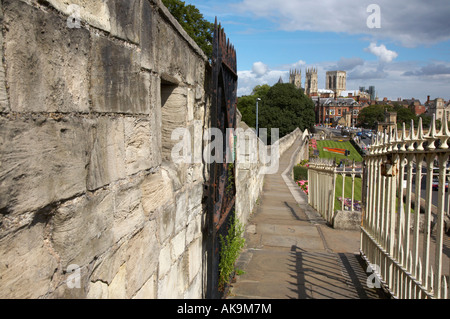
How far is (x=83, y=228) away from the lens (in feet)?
5.67

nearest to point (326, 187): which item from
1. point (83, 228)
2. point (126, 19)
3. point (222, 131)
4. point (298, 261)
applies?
point (298, 261)

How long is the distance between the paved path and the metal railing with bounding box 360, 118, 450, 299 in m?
0.43

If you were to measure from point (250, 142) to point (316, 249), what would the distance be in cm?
339

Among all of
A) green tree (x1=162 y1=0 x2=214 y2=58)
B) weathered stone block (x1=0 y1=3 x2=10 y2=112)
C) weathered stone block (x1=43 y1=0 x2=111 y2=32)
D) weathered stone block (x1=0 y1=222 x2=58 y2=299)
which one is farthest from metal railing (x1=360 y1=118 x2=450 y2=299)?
green tree (x1=162 y1=0 x2=214 y2=58)

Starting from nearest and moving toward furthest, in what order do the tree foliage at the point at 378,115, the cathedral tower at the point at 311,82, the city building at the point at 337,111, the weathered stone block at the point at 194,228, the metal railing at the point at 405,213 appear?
the metal railing at the point at 405,213, the weathered stone block at the point at 194,228, the tree foliage at the point at 378,115, the city building at the point at 337,111, the cathedral tower at the point at 311,82

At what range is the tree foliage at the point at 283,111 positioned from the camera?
56656 mm

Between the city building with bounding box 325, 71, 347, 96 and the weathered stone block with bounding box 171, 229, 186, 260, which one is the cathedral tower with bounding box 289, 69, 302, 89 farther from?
the weathered stone block with bounding box 171, 229, 186, 260

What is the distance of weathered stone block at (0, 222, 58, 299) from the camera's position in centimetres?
132

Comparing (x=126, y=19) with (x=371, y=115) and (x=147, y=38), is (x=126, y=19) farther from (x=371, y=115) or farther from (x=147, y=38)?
(x=371, y=115)

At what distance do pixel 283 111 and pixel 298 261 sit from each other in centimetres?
5376

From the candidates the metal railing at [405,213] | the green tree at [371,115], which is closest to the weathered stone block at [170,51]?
the metal railing at [405,213]

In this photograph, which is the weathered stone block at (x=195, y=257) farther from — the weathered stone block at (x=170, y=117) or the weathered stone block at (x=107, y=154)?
the weathered stone block at (x=107, y=154)

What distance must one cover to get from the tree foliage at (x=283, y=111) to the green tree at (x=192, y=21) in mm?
32236

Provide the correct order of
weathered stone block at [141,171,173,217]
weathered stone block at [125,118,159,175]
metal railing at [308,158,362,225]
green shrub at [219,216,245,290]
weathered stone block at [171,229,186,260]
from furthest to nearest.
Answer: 1. metal railing at [308,158,362,225]
2. green shrub at [219,216,245,290]
3. weathered stone block at [171,229,186,260]
4. weathered stone block at [141,171,173,217]
5. weathered stone block at [125,118,159,175]
